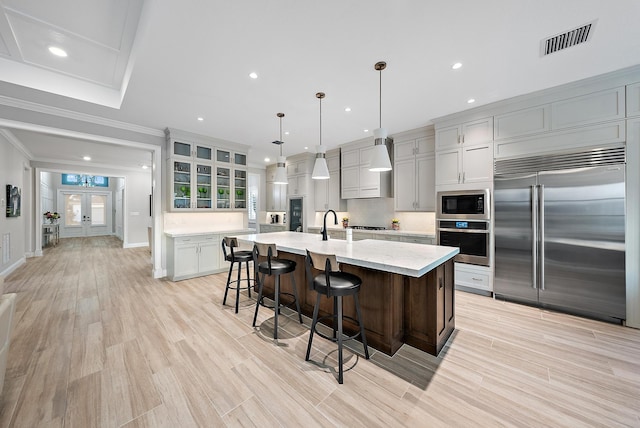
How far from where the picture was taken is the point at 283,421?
4.92ft

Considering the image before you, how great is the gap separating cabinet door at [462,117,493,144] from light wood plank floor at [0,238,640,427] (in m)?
2.40

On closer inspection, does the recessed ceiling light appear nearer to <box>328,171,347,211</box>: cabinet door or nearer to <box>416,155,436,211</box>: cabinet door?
<box>328,171,347,211</box>: cabinet door

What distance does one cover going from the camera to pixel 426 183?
4.37m

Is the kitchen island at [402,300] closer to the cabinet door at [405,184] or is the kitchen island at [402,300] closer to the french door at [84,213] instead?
the cabinet door at [405,184]

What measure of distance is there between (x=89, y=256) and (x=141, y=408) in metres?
7.35

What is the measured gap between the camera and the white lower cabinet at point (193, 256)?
438 centimetres

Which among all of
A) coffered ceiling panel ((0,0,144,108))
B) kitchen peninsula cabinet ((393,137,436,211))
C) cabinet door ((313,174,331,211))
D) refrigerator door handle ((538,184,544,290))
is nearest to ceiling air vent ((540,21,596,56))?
refrigerator door handle ((538,184,544,290))

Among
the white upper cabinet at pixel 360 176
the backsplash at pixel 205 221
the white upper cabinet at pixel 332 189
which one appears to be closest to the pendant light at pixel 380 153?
the white upper cabinet at pixel 360 176

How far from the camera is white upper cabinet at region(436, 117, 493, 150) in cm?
353

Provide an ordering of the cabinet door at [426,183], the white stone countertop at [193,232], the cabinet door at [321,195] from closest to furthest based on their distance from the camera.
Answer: the cabinet door at [426,183]
the white stone countertop at [193,232]
the cabinet door at [321,195]

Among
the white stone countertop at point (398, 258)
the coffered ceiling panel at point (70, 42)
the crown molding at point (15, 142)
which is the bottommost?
the white stone countertop at point (398, 258)

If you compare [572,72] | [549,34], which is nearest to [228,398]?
[549,34]

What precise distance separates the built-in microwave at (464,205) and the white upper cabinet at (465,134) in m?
0.76

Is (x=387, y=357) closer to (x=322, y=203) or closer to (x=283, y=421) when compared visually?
(x=283, y=421)
